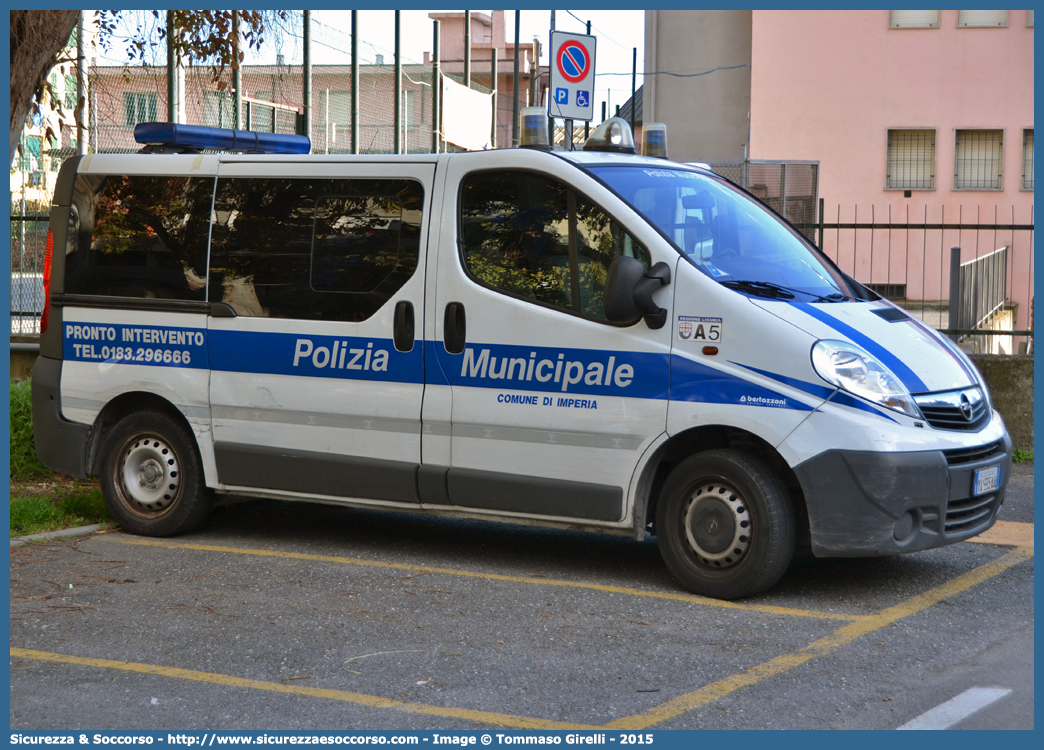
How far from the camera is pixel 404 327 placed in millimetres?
6414

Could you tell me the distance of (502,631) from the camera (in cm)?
529

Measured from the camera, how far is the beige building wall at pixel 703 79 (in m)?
32.8

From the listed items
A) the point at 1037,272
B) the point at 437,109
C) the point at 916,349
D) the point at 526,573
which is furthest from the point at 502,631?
the point at 437,109

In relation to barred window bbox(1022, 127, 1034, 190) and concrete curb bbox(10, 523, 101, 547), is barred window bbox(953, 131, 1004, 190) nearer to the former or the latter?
barred window bbox(1022, 127, 1034, 190)

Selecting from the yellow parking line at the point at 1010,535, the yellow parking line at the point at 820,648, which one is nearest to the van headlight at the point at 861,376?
the yellow parking line at the point at 820,648

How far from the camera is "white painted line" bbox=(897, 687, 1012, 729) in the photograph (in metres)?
4.15

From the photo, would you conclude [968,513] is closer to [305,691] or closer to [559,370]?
[559,370]

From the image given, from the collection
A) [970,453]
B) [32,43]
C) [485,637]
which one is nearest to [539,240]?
[485,637]

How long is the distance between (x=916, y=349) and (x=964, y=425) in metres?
0.41

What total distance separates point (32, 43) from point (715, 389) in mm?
5066

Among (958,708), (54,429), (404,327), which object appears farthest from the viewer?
(54,429)

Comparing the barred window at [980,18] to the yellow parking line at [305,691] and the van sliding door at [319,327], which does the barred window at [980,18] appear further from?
the yellow parking line at [305,691]
